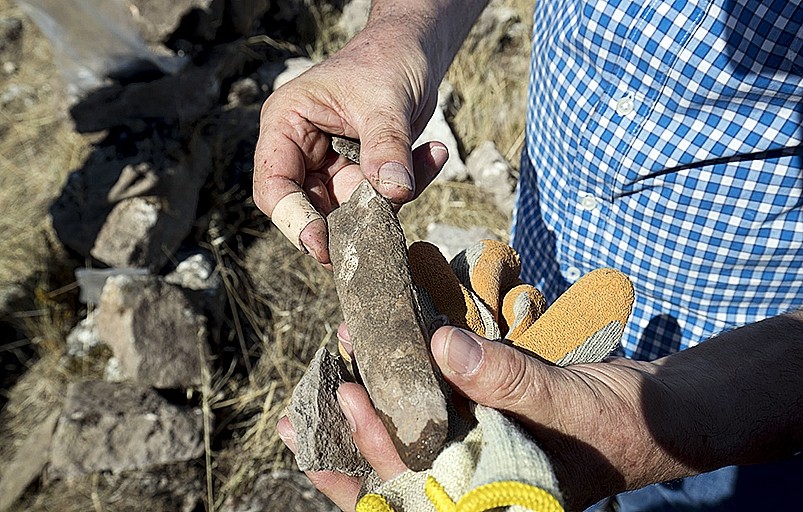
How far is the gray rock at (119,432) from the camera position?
10.2 feet

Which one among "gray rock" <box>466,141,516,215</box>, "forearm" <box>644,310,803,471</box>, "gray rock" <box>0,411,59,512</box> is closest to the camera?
"forearm" <box>644,310,803,471</box>

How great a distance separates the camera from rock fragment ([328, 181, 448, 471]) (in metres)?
1.13

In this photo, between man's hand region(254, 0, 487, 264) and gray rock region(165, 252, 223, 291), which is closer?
man's hand region(254, 0, 487, 264)

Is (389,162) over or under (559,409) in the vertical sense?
over

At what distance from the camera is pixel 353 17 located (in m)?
5.38

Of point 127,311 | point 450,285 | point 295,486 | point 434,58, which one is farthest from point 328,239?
point 127,311

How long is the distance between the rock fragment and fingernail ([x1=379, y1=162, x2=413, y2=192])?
35 millimetres

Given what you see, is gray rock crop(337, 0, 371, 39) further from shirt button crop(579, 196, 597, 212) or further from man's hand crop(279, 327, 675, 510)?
man's hand crop(279, 327, 675, 510)

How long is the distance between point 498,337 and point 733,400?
49cm

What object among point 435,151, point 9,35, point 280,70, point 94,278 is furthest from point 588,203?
point 9,35

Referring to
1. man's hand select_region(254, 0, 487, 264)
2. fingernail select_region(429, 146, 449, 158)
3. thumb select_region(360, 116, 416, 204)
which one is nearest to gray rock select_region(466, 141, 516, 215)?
man's hand select_region(254, 0, 487, 264)

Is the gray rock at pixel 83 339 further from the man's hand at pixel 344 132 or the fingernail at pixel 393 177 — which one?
the fingernail at pixel 393 177

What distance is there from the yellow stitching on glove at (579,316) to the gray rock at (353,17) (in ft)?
14.3

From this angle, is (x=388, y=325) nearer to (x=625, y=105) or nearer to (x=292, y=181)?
(x=292, y=181)
